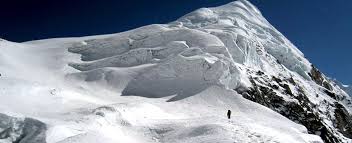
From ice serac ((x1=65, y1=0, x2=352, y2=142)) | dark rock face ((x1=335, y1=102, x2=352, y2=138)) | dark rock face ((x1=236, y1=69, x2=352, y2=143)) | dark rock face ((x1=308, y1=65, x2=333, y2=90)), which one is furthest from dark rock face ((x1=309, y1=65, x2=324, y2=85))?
dark rock face ((x1=236, y1=69, x2=352, y2=143))

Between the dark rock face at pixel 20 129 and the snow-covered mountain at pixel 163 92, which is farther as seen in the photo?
the snow-covered mountain at pixel 163 92

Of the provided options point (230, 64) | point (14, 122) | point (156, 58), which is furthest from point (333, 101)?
point (14, 122)

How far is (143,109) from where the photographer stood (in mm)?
38188

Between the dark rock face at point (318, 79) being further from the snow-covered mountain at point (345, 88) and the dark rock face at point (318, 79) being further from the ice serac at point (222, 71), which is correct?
the snow-covered mountain at point (345, 88)

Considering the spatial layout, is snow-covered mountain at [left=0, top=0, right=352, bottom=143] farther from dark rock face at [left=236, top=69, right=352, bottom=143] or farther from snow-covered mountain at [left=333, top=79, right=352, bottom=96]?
snow-covered mountain at [left=333, top=79, right=352, bottom=96]

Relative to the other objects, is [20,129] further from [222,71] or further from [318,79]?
[318,79]

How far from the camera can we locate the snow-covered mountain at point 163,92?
3020 cm

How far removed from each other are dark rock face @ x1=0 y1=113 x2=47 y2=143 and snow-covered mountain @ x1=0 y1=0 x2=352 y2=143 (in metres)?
0.06

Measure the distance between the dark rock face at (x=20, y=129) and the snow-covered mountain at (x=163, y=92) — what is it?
0.20 ft

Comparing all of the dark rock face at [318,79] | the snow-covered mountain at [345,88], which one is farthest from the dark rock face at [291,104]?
the snow-covered mountain at [345,88]

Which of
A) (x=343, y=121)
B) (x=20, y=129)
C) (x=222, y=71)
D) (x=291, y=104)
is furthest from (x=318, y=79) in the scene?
(x=20, y=129)

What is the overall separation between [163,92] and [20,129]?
80.1ft

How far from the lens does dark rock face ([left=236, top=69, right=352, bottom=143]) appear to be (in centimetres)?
5316

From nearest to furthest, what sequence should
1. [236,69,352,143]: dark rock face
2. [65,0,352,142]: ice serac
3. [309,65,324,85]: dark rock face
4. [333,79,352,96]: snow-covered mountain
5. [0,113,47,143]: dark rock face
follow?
[0,113,47,143]: dark rock face, [65,0,352,142]: ice serac, [236,69,352,143]: dark rock face, [309,65,324,85]: dark rock face, [333,79,352,96]: snow-covered mountain
